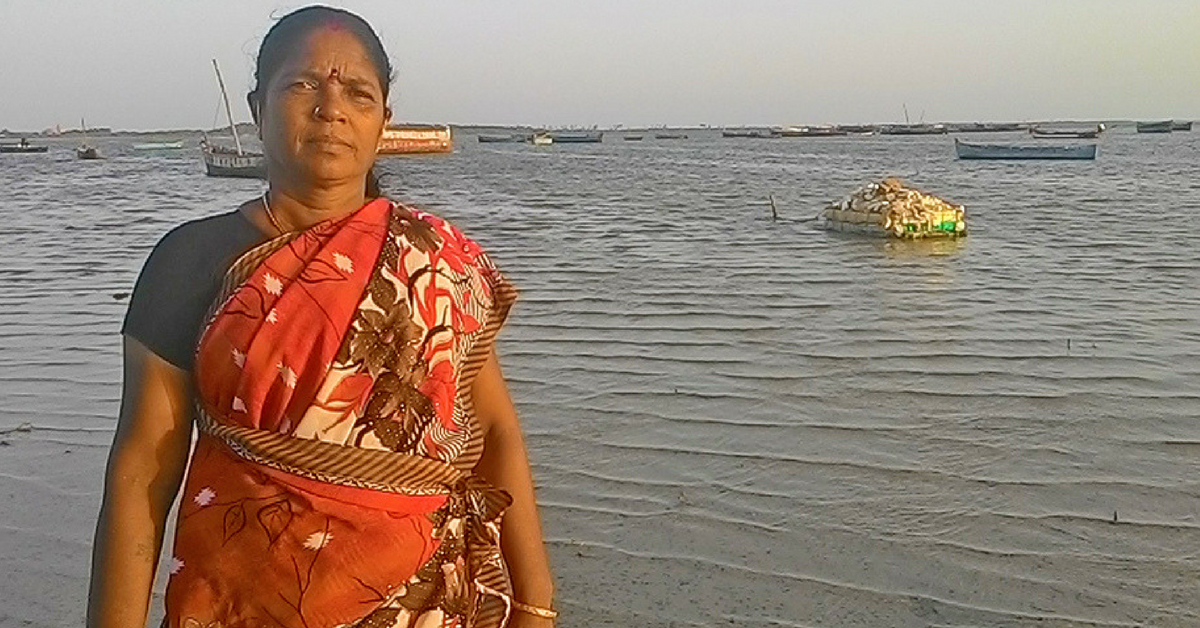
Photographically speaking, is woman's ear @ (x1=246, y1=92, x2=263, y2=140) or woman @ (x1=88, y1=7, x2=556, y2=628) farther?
woman's ear @ (x1=246, y1=92, x2=263, y2=140)

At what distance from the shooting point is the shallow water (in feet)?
14.6

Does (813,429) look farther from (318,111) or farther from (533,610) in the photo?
(318,111)

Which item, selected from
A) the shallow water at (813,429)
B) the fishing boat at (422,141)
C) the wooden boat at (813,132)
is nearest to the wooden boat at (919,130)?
the wooden boat at (813,132)

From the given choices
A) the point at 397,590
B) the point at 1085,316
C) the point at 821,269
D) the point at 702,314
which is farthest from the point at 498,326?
the point at 821,269

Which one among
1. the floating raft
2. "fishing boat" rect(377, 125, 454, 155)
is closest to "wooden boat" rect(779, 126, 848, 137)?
"fishing boat" rect(377, 125, 454, 155)

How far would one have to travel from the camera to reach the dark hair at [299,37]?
69.0 inches

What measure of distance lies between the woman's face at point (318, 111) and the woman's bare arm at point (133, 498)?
0.37 metres

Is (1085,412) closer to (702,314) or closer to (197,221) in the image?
(702,314)

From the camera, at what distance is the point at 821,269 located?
14.8m

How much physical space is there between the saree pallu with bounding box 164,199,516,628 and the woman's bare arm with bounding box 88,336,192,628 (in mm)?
50

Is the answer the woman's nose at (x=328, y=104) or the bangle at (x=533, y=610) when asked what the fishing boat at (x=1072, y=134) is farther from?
the woman's nose at (x=328, y=104)

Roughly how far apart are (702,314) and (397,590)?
30.9 ft

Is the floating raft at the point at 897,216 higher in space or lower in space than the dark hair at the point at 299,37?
lower

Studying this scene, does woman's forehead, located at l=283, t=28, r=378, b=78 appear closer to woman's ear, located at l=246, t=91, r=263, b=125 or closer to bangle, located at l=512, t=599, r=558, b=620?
woman's ear, located at l=246, t=91, r=263, b=125
